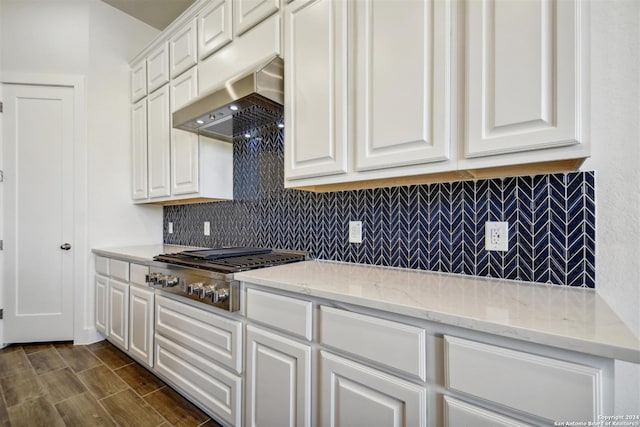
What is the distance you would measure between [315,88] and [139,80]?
2219 millimetres

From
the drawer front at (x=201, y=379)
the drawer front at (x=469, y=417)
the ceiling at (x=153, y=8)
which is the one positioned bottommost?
the drawer front at (x=201, y=379)

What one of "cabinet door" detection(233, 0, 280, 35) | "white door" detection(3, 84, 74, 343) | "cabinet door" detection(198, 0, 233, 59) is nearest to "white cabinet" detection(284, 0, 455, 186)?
"cabinet door" detection(233, 0, 280, 35)

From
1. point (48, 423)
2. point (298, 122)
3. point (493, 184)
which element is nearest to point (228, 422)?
point (48, 423)

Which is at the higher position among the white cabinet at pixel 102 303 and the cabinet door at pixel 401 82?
the cabinet door at pixel 401 82

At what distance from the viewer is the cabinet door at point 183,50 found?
2.20 meters

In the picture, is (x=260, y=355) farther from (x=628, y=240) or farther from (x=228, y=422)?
(x=628, y=240)

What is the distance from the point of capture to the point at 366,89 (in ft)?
4.26

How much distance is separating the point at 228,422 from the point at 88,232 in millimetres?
2241

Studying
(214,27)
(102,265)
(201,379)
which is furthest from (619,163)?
(102,265)

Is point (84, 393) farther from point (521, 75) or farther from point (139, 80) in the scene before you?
point (521, 75)

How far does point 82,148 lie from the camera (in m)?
2.76

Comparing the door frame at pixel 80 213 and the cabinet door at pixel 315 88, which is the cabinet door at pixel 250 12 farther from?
the door frame at pixel 80 213

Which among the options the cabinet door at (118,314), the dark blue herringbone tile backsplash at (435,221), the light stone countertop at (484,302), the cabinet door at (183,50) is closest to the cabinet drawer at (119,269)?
the cabinet door at (118,314)

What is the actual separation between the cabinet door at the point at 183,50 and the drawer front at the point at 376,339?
2.07 meters
